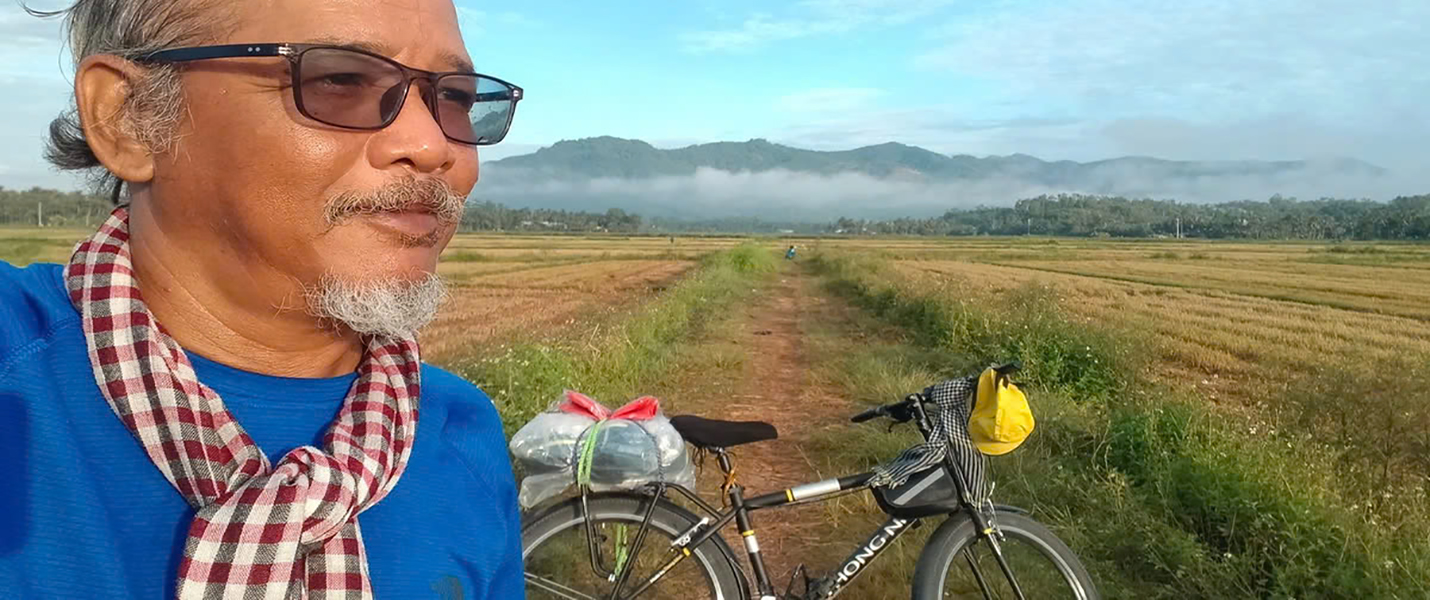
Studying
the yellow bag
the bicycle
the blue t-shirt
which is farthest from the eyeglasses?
the yellow bag

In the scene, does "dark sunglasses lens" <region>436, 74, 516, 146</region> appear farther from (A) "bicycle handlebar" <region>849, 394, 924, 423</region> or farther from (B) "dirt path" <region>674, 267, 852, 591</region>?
(B) "dirt path" <region>674, 267, 852, 591</region>

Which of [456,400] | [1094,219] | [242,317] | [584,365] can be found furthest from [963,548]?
[1094,219]

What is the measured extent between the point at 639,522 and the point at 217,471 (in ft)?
7.03

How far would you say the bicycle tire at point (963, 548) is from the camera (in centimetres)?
297

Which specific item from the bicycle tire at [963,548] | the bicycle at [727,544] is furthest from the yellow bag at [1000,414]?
the bicycle tire at [963,548]

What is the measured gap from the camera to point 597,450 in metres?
2.83

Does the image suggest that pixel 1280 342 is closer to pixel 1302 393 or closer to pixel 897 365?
pixel 897 365

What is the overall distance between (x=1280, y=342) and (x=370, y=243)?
13833 millimetres

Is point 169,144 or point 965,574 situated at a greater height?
point 169,144

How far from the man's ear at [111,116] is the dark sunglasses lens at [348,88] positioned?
199 mm

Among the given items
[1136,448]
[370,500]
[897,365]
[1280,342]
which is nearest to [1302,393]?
[1136,448]

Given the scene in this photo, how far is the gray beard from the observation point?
3.31ft

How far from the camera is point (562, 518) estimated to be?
9.65 feet

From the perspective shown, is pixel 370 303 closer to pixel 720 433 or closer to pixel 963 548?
pixel 720 433
